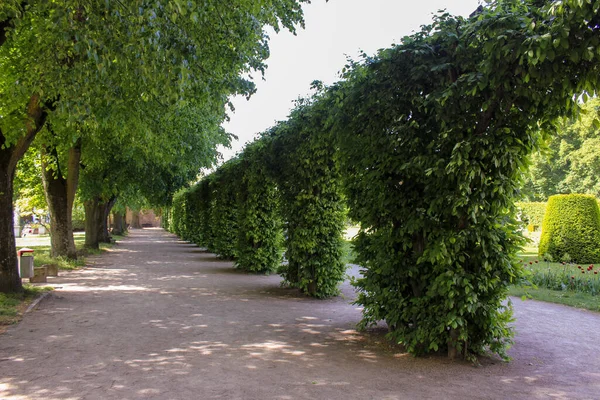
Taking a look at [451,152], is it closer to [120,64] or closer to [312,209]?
[120,64]

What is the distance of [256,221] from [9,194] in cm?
664

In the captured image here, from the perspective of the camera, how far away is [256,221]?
14289mm

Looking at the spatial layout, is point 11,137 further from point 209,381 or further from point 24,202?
point 24,202

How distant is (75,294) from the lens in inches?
413

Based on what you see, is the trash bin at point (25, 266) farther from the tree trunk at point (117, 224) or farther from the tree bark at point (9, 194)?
the tree trunk at point (117, 224)

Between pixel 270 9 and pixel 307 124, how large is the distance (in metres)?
2.89

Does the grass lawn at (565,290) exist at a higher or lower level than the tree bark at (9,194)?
lower

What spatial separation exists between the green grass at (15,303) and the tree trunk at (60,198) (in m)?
6.12

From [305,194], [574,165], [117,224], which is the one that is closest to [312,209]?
[305,194]

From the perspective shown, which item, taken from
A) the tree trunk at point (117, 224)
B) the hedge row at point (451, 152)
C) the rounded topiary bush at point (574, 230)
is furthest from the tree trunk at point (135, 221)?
the hedge row at point (451, 152)

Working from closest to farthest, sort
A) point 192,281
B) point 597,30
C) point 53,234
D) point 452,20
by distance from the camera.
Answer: point 597,30, point 452,20, point 192,281, point 53,234

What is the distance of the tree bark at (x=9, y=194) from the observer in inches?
364

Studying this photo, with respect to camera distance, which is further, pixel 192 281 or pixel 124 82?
Result: pixel 192 281

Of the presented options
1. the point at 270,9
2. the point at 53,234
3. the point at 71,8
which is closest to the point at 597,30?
the point at 71,8
